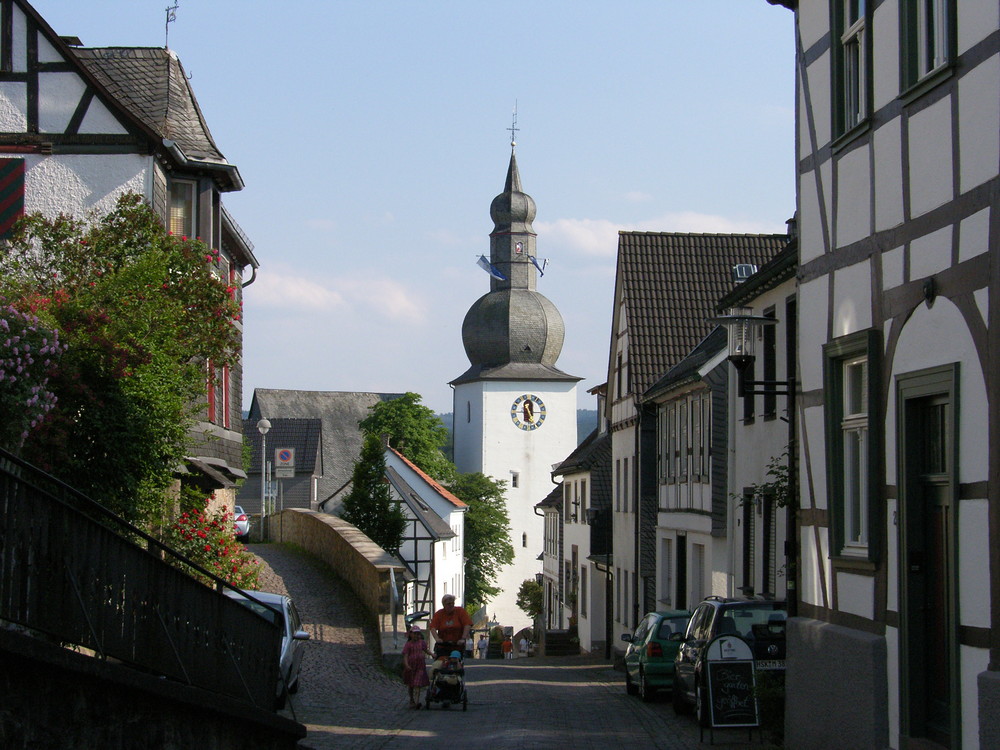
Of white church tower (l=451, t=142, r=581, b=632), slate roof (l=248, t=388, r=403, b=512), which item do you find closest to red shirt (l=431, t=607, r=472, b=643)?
white church tower (l=451, t=142, r=581, b=632)

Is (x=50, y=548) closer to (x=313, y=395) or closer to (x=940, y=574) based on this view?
(x=940, y=574)

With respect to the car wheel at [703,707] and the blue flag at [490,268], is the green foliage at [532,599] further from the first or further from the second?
the car wheel at [703,707]

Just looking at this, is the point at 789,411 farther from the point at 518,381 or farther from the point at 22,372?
the point at 518,381

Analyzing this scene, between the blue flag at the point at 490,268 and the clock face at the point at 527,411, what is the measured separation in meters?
8.99

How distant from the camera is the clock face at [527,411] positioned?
4094 inches

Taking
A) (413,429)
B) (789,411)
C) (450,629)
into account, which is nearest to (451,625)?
(450,629)

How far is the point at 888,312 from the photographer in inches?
409

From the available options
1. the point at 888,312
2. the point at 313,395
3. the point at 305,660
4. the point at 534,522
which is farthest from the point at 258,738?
the point at 313,395

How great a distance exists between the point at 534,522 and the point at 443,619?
277ft

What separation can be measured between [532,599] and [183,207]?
5894 centimetres

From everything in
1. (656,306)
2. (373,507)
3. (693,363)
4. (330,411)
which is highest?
(330,411)

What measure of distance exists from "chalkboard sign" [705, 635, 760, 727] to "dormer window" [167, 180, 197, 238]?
1236 centimetres

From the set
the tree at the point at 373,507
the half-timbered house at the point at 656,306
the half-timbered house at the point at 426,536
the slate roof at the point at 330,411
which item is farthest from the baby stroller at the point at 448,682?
the slate roof at the point at 330,411

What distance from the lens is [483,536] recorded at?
93688 millimetres
